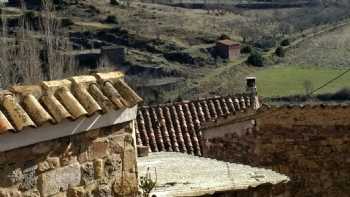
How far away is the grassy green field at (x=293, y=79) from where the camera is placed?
3744 centimetres

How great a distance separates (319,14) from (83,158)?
55.6 m

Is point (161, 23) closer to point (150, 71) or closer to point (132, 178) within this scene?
point (150, 71)

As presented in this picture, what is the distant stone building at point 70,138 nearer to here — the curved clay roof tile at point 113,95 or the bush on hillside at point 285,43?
the curved clay roof tile at point 113,95

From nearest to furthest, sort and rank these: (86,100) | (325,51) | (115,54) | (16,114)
→ 1. (16,114)
2. (86,100)
3. (115,54)
4. (325,51)

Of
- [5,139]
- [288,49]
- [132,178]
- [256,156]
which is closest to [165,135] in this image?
[256,156]

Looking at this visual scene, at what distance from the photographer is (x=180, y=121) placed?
1445cm

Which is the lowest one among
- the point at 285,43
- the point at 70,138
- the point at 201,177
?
the point at 285,43

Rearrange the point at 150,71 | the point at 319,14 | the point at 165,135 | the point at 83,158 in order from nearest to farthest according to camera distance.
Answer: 1. the point at 83,158
2. the point at 165,135
3. the point at 150,71
4. the point at 319,14

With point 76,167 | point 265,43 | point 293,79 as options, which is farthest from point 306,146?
point 265,43

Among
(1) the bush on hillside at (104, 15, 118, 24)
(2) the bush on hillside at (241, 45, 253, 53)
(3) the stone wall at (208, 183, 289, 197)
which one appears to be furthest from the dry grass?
(3) the stone wall at (208, 183, 289, 197)

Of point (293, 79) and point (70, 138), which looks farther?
point (293, 79)

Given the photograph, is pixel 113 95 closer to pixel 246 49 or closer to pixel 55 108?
pixel 55 108

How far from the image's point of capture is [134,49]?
51.8m

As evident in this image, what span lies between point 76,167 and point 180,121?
9953mm
